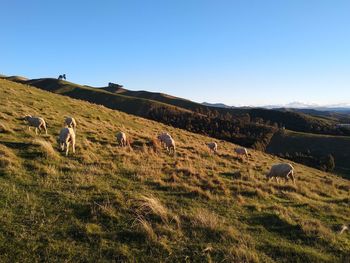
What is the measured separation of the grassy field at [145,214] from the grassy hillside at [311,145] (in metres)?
74.2

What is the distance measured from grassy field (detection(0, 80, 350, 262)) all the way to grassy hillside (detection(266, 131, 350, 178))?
74.2 meters

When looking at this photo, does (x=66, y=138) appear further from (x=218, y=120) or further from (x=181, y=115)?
(x=181, y=115)

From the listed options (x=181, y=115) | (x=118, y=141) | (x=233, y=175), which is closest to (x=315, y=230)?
(x=233, y=175)

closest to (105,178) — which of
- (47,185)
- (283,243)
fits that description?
(47,185)

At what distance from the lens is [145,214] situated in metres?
10.8

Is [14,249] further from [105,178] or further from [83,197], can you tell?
[105,178]

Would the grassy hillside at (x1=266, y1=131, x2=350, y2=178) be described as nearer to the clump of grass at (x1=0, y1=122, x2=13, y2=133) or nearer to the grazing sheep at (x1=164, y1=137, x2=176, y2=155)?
the grazing sheep at (x1=164, y1=137, x2=176, y2=155)

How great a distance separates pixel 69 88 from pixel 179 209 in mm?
164030

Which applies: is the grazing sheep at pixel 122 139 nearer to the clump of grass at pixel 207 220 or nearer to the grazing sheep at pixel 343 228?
the clump of grass at pixel 207 220

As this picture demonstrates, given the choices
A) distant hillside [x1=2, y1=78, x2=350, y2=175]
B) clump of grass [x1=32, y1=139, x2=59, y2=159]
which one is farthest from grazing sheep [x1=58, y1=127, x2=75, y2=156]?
distant hillside [x1=2, y1=78, x2=350, y2=175]

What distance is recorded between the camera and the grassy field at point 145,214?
884cm

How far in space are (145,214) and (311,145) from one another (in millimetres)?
93946

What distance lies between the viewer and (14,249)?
8.25 m

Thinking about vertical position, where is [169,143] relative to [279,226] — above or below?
above
